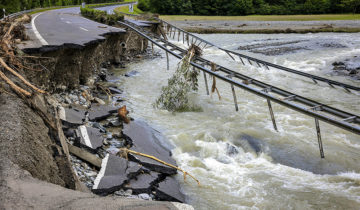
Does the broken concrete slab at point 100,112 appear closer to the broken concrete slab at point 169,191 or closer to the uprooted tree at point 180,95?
the uprooted tree at point 180,95

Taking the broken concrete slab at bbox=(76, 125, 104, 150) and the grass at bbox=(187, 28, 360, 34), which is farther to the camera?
the grass at bbox=(187, 28, 360, 34)

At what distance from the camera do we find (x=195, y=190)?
682 centimetres

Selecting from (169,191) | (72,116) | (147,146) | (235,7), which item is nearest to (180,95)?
(147,146)

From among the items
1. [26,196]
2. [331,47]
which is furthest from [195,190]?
[331,47]

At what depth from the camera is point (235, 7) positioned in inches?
2719

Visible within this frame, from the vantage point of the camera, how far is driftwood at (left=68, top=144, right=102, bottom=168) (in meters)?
6.62

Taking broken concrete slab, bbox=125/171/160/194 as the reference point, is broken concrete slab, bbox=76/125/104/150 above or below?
above

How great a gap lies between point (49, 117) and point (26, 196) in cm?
281

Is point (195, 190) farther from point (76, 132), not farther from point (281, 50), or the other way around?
point (281, 50)

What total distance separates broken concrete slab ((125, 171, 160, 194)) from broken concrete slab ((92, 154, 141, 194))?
12cm

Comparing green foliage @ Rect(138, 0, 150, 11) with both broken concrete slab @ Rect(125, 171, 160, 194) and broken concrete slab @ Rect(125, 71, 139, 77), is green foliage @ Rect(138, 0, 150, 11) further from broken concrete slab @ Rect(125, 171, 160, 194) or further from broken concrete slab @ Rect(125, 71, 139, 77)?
broken concrete slab @ Rect(125, 171, 160, 194)

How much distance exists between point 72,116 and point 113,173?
9.55 ft

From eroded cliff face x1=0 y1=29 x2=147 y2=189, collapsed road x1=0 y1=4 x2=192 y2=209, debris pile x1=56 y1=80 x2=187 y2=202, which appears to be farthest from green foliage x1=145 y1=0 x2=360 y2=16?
eroded cliff face x1=0 y1=29 x2=147 y2=189

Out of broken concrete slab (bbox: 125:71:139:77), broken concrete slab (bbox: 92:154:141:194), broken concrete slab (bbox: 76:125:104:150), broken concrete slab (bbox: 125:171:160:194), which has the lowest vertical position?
broken concrete slab (bbox: 125:171:160:194)
